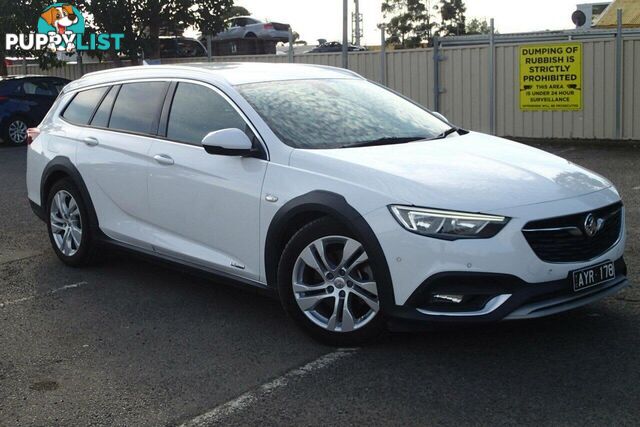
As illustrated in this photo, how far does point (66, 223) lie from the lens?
7.15 m

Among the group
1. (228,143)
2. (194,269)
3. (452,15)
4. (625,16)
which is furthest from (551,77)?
(452,15)

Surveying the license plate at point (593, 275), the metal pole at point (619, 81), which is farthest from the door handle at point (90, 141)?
the metal pole at point (619, 81)

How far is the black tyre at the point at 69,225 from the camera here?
692cm

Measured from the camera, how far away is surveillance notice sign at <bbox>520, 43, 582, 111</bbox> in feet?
52.3

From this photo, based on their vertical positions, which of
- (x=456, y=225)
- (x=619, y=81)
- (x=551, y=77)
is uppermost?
(x=551, y=77)

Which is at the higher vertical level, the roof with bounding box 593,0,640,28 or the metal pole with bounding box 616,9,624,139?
the roof with bounding box 593,0,640,28

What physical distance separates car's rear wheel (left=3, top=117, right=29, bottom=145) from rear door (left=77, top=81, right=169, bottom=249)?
13.8 meters

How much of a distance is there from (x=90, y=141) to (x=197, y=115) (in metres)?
1.28

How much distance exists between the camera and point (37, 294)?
256 inches

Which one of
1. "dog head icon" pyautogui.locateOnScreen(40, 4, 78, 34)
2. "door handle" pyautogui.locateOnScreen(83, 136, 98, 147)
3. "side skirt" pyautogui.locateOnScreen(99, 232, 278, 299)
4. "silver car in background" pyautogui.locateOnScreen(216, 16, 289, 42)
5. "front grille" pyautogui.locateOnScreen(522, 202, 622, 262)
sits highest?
"silver car in background" pyautogui.locateOnScreen(216, 16, 289, 42)

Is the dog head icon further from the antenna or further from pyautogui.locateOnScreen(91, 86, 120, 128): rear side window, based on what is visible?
the antenna

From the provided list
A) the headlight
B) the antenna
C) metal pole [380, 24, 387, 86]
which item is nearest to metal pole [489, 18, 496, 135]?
metal pole [380, 24, 387, 86]

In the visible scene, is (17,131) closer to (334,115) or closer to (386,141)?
(334,115)

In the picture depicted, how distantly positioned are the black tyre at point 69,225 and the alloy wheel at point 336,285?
8.17 ft
